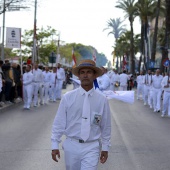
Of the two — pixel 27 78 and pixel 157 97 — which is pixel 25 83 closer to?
pixel 27 78

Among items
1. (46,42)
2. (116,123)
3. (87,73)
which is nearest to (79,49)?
(46,42)

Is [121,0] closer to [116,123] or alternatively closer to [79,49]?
[116,123]

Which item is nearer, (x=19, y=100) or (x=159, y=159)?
(x=159, y=159)

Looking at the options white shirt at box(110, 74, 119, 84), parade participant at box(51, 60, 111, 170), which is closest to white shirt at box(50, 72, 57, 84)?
white shirt at box(110, 74, 119, 84)

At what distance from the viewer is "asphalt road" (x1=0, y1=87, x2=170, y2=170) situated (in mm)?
8727

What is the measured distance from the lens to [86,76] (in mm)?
5453

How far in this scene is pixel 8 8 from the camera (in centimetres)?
2834

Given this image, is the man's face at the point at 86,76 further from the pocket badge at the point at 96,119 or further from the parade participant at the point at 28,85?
the parade participant at the point at 28,85

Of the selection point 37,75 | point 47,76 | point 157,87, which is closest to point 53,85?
point 47,76

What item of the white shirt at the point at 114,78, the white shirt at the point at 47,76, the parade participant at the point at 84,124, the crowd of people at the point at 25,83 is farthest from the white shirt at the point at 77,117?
the white shirt at the point at 114,78

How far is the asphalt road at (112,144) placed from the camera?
28.6 ft

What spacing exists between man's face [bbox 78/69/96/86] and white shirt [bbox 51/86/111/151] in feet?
0.26

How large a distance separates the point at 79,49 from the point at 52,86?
13132 centimetres

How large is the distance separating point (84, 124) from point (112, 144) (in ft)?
19.2
